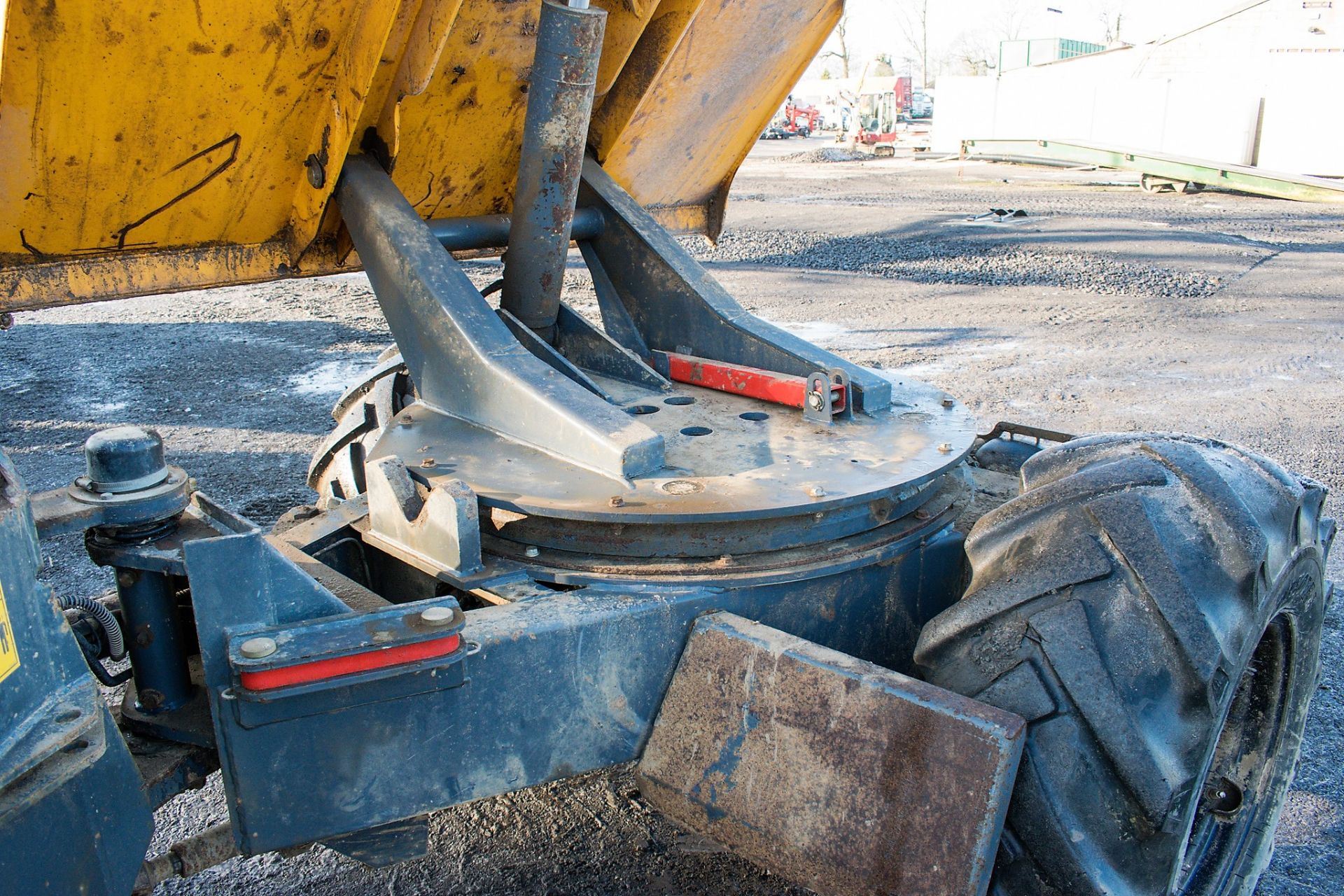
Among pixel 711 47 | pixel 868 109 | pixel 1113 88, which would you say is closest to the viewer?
pixel 711 47

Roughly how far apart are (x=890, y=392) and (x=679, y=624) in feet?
3.47

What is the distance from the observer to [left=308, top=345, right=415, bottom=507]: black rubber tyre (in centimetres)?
308

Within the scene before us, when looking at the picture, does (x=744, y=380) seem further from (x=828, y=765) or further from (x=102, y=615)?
(x=102, y=615)

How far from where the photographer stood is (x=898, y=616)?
7.65 feet

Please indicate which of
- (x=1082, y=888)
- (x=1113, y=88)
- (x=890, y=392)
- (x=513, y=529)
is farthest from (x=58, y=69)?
(x=1113, y=88)

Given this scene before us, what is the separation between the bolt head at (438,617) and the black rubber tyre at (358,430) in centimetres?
142

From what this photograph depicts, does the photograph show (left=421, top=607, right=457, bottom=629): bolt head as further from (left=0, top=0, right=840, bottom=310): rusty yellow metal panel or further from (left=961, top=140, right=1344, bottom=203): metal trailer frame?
(left=961, top=140, right=1344, bottom=203): metal trailer frame

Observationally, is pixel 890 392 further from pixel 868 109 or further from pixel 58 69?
pixel 868 109

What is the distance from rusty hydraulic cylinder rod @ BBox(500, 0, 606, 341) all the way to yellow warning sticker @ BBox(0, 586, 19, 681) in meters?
1.74

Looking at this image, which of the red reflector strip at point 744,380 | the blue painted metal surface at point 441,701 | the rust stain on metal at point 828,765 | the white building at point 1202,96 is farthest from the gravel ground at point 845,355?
the white building at point 1202,96

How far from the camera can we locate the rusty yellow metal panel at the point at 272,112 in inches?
91.4

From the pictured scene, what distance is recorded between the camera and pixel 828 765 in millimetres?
1802

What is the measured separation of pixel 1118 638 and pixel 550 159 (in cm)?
172

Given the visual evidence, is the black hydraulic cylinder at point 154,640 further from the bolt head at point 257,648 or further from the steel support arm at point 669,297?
the steel support arm at point 669,297
